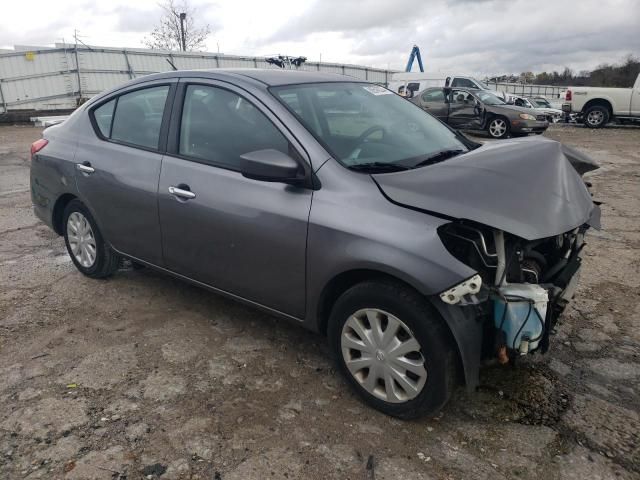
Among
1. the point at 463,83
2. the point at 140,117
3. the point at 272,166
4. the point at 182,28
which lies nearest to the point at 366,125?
the point at 272,166

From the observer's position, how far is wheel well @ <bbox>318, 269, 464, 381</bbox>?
2394 mm

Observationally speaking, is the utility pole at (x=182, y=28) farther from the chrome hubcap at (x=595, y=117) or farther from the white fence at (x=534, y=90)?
the chrome hubcap at (x=595, y=117)

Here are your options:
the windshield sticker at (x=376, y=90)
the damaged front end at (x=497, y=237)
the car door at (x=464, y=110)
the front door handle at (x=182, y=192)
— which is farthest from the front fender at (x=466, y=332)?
the car door at (x=464, y=110)

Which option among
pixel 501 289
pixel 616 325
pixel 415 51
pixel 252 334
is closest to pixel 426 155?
pixel 501 289

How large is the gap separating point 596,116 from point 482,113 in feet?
19.1

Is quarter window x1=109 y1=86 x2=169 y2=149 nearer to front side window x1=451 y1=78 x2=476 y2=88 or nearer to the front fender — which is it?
the front fender

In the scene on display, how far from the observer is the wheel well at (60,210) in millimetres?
4219

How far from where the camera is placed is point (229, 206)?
2973 millimetres

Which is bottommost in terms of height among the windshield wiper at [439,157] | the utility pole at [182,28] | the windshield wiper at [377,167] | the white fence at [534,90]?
the windshield wiper at [377,167]

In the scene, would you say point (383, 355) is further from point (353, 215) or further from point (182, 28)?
point (182, 28)

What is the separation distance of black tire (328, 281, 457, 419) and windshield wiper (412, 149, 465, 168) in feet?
2.66

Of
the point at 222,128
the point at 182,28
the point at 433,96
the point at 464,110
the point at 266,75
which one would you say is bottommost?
the point at 222,128

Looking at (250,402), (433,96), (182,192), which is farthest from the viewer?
(433,96)

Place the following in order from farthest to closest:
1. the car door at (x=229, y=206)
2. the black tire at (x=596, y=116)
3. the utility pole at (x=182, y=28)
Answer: the utility pole at (x=182, y=28), the black tire at (x=596, y=116), the car door at (x=229, y=206)
